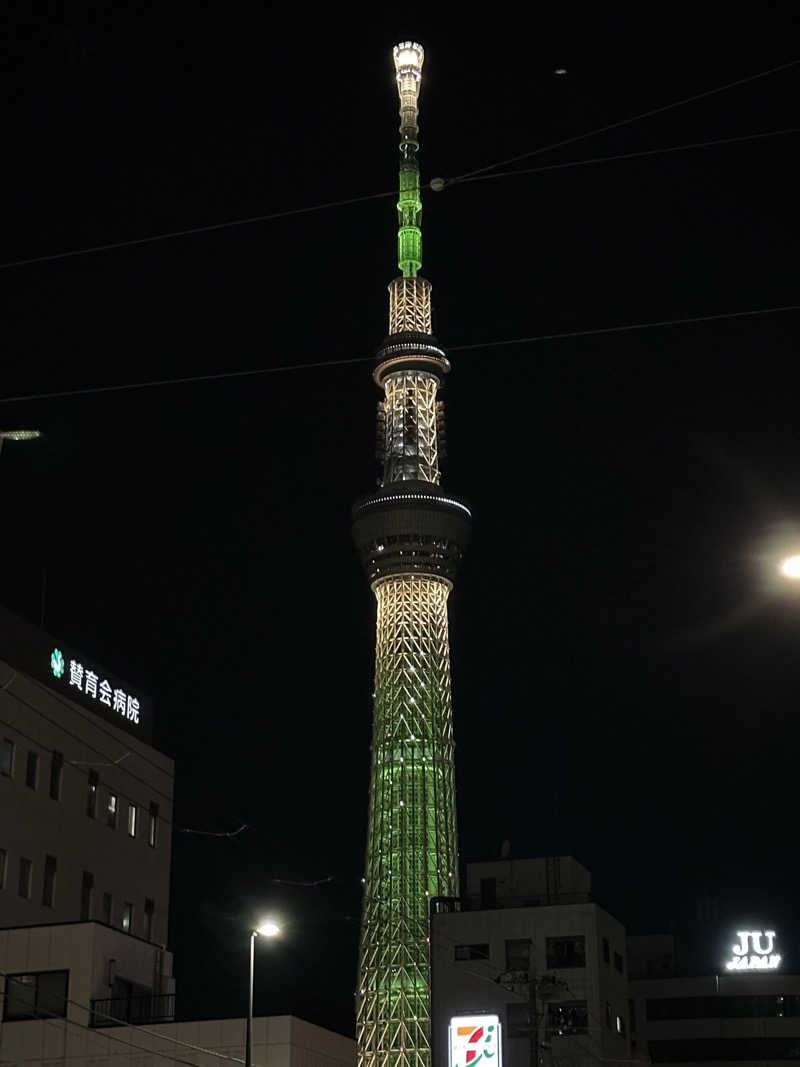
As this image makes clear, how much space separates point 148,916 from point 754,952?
2069 inches

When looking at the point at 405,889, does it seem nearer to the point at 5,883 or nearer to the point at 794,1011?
the point at 794,1011

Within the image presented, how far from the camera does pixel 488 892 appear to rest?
82438mm

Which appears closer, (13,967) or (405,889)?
(13,967)

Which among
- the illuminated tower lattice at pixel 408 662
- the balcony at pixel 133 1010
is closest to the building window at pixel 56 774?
the balcony at pixel 133 1010

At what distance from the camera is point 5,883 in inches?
2068

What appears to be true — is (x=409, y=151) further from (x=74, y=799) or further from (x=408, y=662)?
(x=74, y=799)

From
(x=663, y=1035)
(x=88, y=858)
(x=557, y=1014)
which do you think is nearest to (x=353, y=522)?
(x=663, y=1035)

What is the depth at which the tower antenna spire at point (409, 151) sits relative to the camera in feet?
375

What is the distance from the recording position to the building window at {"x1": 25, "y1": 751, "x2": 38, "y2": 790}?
54438 mm

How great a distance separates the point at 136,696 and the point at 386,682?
4893 centimetres

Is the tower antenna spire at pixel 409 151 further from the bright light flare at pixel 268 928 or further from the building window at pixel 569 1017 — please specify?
the bright light flare at pixel 268 928

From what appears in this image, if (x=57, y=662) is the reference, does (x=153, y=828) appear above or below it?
below

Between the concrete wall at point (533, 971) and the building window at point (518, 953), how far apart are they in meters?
0.20

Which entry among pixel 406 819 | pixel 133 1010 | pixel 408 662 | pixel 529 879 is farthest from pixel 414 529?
pixel 133 1010
